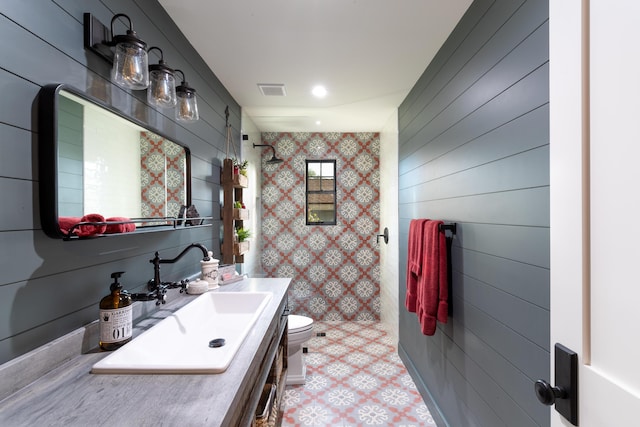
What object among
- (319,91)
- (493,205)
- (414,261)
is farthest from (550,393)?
(319,91)

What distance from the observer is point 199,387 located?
835 millimetres

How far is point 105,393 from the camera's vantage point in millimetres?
812

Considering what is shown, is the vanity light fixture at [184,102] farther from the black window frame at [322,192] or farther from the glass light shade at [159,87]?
the black window frame at [322,192]

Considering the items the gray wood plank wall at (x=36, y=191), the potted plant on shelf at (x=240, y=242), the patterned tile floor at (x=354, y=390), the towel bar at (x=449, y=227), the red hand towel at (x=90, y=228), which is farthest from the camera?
the potted plant on shelf at (x=240, y=242)

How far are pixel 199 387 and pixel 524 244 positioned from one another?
113 centimetres

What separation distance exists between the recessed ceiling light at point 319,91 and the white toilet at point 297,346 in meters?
1.91

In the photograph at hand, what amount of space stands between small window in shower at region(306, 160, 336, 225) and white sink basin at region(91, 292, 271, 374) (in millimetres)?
2416

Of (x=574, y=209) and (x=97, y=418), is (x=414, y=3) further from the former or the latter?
(x=97, y=418)

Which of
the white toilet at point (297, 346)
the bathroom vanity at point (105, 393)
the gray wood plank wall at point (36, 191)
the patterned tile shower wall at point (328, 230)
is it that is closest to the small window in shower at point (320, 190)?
the patterned tile shower wall at point (328, 230)

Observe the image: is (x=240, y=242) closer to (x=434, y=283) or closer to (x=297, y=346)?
(x=297, y=346)

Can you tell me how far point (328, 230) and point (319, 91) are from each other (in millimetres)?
1835

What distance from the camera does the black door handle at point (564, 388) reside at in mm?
630

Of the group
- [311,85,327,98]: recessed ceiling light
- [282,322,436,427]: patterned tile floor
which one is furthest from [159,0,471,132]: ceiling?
[282,322,436,427]: patterned tile floor

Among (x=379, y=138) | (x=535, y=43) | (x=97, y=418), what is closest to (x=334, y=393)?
(x=97, y=418)
